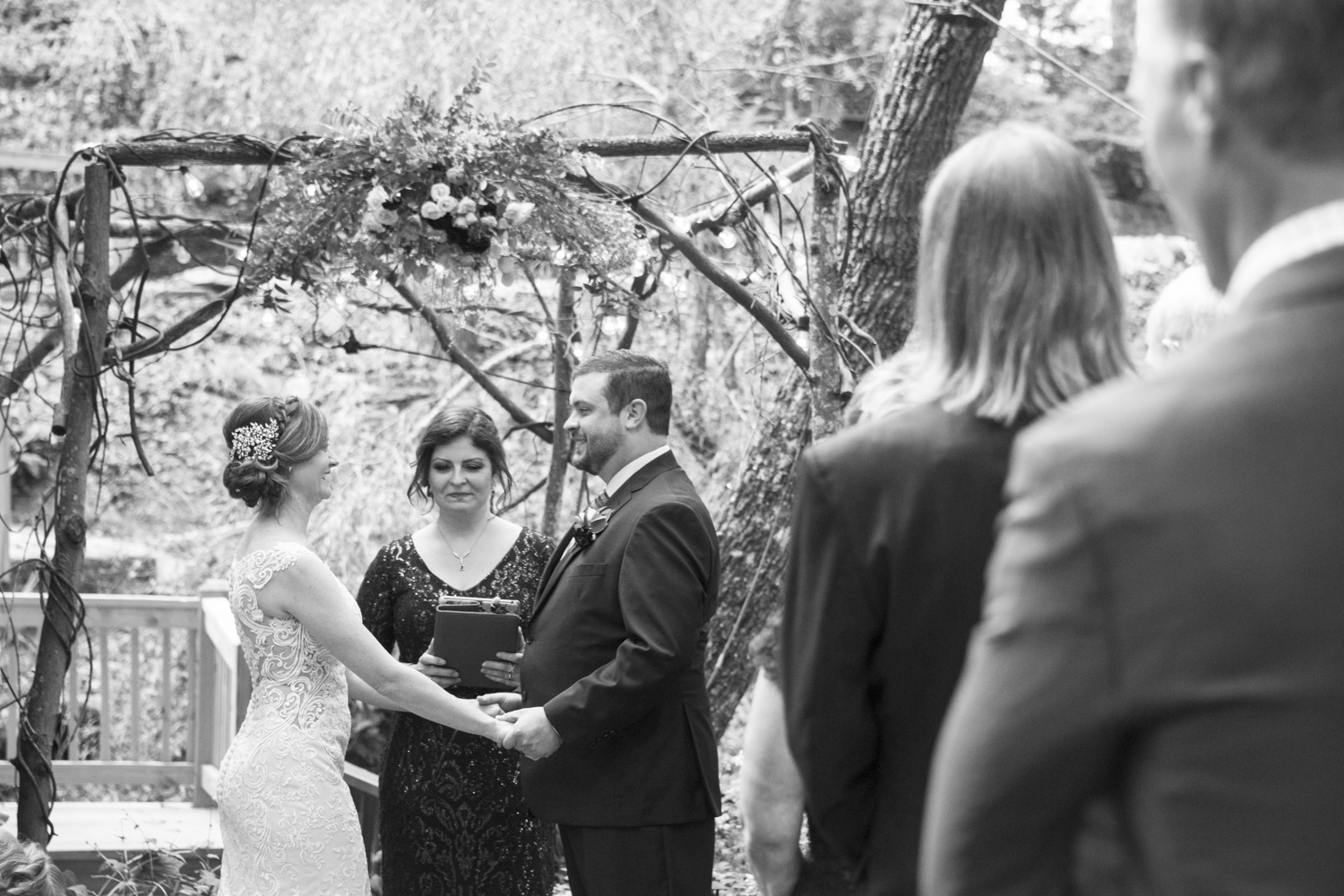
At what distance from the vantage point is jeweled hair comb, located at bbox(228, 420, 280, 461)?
3.28 metres

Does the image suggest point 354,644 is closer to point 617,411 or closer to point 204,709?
point 617,411

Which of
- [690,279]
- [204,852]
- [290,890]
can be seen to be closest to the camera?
[290,890]

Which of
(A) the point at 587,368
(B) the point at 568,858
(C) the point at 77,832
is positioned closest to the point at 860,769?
(B) the point at 568,858

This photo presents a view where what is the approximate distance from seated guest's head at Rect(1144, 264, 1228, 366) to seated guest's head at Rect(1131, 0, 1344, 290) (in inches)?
67.4

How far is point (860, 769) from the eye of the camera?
157cm

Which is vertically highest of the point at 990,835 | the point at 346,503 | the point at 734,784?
the point at 990,835

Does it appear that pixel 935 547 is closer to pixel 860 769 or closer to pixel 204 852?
pixel 860 769

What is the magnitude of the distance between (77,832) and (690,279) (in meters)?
3.77

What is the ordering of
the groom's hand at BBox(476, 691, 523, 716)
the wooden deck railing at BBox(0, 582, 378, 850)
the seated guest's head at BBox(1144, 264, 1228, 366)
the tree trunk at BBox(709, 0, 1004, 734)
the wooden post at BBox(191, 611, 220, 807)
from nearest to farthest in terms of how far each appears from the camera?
the seated guest's head at BBox(1144, 264, 1228, 366)
the groom's hand at BBox(476, 691, 523, 716)
the tree trunk at BBox(709, 0, 1004, 734)
the wooden deck railing at BBox(0, 582, 378, 850)
the wooden post at BBox(191, 611, 220, 807)

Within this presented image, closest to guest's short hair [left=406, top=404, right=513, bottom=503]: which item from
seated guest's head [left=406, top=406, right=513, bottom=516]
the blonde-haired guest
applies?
seated guest's head [left=406, top=406, right=513, bottom=516]

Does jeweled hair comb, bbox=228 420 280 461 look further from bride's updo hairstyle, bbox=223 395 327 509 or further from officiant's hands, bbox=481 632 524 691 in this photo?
officiant's hands, bbox=481 632 524 691

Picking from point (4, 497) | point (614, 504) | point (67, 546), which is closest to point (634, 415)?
point (614, 504)

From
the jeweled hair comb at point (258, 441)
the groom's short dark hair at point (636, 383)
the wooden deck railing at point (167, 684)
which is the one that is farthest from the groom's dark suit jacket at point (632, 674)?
the wooden deck railing at point (167, 684)

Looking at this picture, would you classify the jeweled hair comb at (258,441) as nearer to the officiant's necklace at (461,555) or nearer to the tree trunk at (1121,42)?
the officiant's necklace at (461,555)
